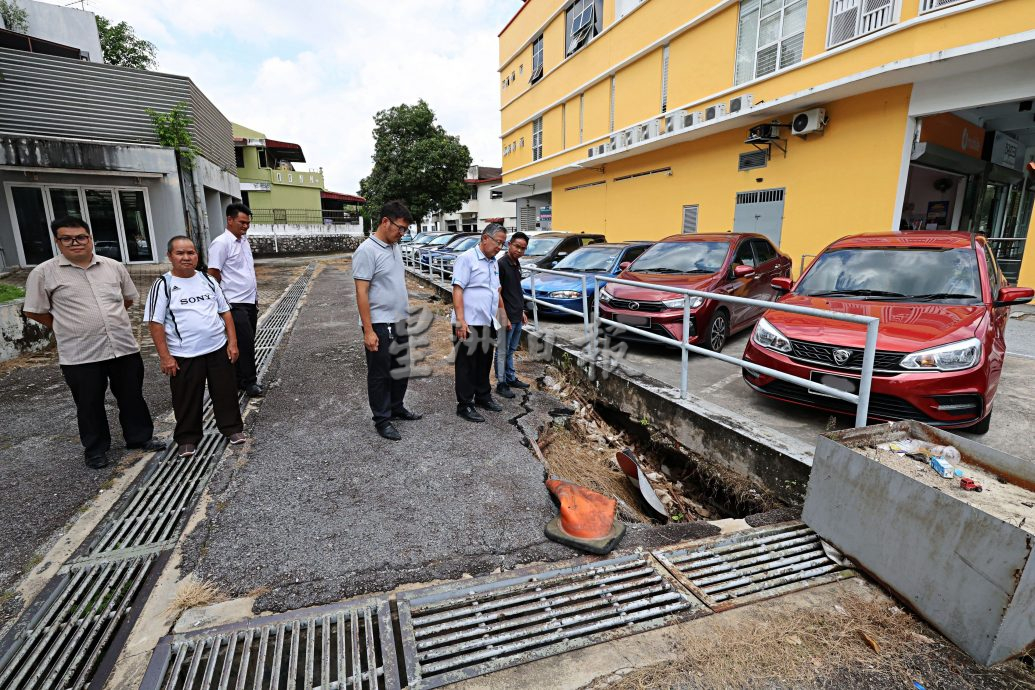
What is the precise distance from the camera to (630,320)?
6113 millimetres

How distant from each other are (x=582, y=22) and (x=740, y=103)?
9.20 m

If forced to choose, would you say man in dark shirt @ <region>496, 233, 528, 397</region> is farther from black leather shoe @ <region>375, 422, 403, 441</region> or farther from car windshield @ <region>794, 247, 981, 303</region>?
car windshield @ <region>794, 247, 981, 303</region>

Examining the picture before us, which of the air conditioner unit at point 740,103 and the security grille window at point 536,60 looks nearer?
the air conditioner unit at point 740,103

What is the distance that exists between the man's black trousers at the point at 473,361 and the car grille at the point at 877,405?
8.40 ft

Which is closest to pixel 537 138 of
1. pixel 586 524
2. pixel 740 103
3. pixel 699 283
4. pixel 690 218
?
pixel 690 218

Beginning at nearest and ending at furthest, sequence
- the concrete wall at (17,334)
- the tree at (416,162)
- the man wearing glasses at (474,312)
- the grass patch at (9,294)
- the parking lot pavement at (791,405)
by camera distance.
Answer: the parking lot pavement at (791,405), the man wearing glasses at (474,312), the concrete wall at (17,334), the grass patch at (9,294), the tree at (416,162)

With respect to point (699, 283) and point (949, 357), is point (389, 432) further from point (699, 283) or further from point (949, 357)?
point (699, 283)

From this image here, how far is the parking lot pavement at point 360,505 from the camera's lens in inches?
98.7

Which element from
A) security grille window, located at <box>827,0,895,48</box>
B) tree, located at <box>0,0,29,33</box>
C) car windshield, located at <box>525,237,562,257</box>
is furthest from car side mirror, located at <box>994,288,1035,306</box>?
tree, located at <box>0,0,29,33</box>

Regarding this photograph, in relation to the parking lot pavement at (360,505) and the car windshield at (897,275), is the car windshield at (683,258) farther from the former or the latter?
the parking lot pavement at (360,505)

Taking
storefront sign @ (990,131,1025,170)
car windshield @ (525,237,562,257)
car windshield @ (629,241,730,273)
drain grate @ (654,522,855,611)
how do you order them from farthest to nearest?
storefront sign @ (990,131,1025,170)
car windshield @ (525,237,562,257)
car windshield @ (629,241,730,273)
drain grate @ (654,522,855,611)

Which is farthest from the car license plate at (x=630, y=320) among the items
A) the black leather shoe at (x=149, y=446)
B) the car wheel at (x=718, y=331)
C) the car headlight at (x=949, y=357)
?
the black leather shoe at (x=149, y=446)

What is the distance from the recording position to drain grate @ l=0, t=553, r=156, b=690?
198 centimetres

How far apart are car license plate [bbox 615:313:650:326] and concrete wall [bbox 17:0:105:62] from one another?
94.7ft
